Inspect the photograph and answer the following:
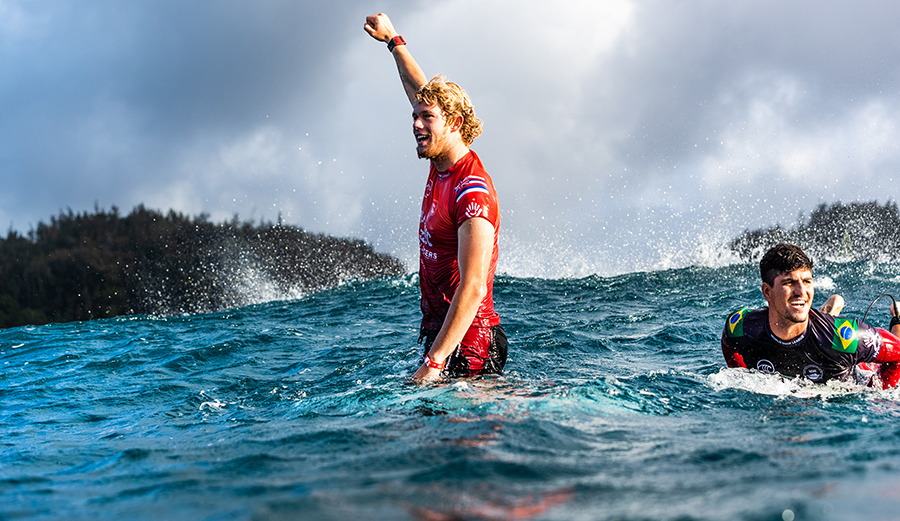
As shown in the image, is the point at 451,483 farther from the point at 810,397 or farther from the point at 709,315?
the point at 709,315

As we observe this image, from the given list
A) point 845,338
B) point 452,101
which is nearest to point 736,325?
point 845,338

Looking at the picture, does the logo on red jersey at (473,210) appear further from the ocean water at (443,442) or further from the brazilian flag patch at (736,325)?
the brazilian flag patch at (736,325)

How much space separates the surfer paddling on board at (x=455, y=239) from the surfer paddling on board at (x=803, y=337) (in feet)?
9.28

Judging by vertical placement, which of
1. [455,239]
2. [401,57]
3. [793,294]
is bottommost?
[793,294]

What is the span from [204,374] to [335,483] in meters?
6.45

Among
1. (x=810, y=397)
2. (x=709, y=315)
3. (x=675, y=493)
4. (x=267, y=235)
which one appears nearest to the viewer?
(x=675, y=493)

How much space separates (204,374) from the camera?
8.82 metres

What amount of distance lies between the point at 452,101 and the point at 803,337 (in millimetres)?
4142

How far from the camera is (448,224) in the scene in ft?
14.7

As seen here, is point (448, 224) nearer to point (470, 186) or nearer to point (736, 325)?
point (470, 186)

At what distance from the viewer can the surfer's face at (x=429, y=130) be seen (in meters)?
4.34

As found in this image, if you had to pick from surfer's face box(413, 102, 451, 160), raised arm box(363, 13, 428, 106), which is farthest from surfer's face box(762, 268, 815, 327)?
raised arm box(363, 13, 428, 106)

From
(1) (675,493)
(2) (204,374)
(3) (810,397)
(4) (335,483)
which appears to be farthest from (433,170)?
(2) (204,374)

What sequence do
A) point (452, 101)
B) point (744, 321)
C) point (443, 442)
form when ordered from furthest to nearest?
point (744, 321) → point (452, 101) → point (443, 442)
